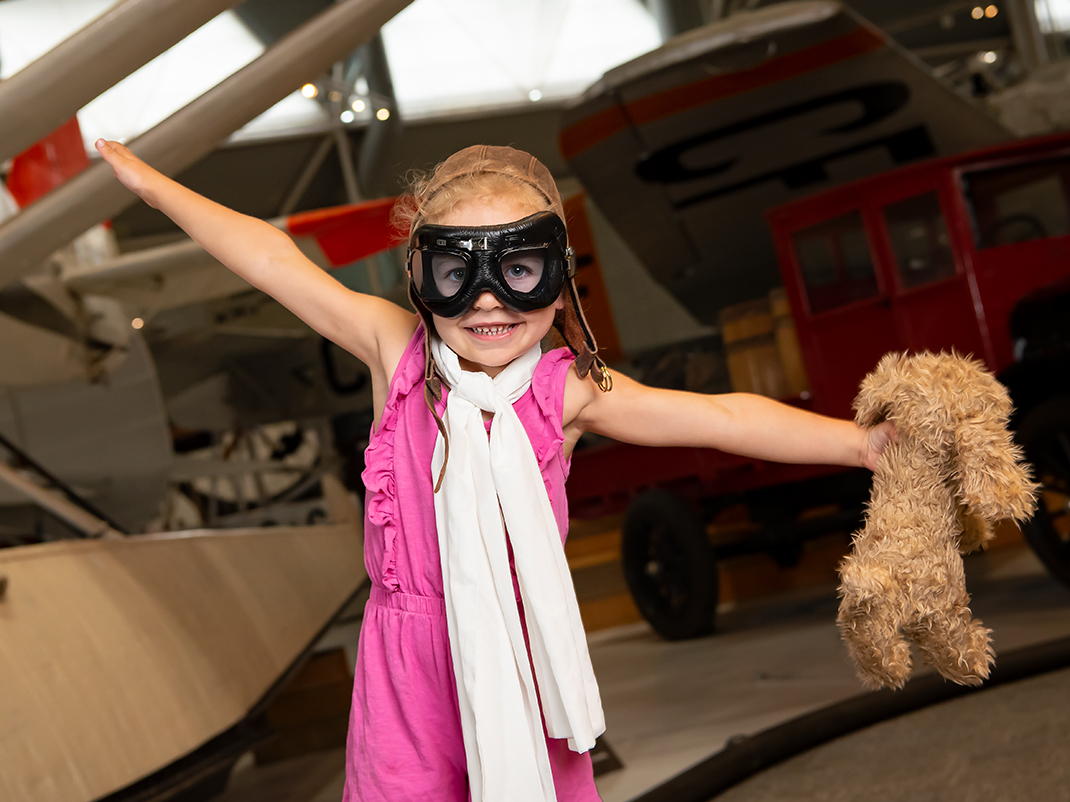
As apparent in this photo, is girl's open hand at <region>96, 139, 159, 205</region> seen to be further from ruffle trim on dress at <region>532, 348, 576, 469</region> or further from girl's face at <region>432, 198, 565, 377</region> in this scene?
ruffle trim on dress at <region>532, 348, 576, 469</region>

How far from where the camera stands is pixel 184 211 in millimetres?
1008

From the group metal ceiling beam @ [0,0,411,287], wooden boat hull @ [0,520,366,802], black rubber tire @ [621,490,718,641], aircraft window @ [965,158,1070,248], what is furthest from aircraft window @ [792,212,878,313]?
wooden boat hull @ [0,520,366,802]

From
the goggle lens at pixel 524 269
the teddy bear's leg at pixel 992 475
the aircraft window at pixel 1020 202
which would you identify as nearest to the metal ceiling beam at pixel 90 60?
the goggle lens at pixel 524 269

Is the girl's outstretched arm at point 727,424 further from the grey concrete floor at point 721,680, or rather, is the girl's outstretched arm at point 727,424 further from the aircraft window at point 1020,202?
the aircraft window at point 1020,202

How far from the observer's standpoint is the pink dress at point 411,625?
0.89 meters

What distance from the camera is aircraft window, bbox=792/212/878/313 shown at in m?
2.93

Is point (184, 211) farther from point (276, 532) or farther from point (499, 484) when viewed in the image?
point (276, 532)

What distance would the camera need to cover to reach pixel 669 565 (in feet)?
10.9

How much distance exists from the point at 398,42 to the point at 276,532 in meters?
3.84

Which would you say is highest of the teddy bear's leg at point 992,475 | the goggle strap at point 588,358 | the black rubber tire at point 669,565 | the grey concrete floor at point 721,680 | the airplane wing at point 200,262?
the airplane wing at point 200,262

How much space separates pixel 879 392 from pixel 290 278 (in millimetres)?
649

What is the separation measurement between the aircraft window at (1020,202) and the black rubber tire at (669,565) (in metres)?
1.36

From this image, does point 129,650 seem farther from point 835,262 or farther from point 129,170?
point 835,262

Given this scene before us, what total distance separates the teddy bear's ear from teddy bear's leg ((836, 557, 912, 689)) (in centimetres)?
16
